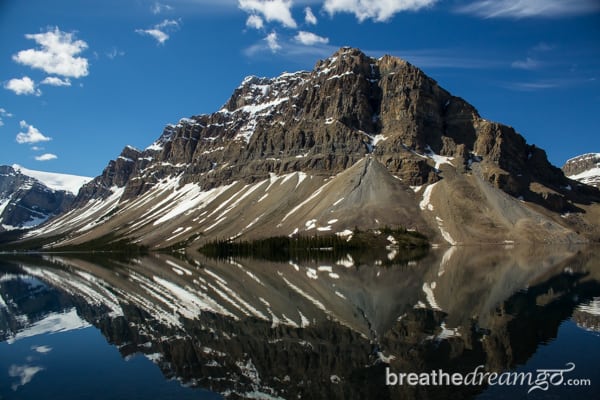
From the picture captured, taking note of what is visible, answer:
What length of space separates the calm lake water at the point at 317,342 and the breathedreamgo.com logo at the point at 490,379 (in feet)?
0.33

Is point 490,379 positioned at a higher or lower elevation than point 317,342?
lower

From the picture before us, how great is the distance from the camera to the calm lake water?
24.8 metres

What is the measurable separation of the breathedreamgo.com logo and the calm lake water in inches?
4.0

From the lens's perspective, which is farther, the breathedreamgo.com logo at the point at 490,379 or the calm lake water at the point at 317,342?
the calm lake water at the point at 317,342

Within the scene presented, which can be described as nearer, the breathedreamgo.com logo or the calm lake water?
the breathedreamgo.com logo

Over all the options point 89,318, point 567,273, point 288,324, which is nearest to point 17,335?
point 89,318

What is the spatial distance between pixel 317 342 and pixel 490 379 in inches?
490

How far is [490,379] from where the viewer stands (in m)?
24.2

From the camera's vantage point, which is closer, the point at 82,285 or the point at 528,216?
the point at 82,285

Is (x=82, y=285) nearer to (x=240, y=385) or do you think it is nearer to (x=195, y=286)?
(x=195, y=286)

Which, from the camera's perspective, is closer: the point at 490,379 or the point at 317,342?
the point at 490,379

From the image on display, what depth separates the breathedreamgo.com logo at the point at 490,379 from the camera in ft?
77.6

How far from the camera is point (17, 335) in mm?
42406

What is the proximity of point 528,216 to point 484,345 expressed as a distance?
178425 millimetres
